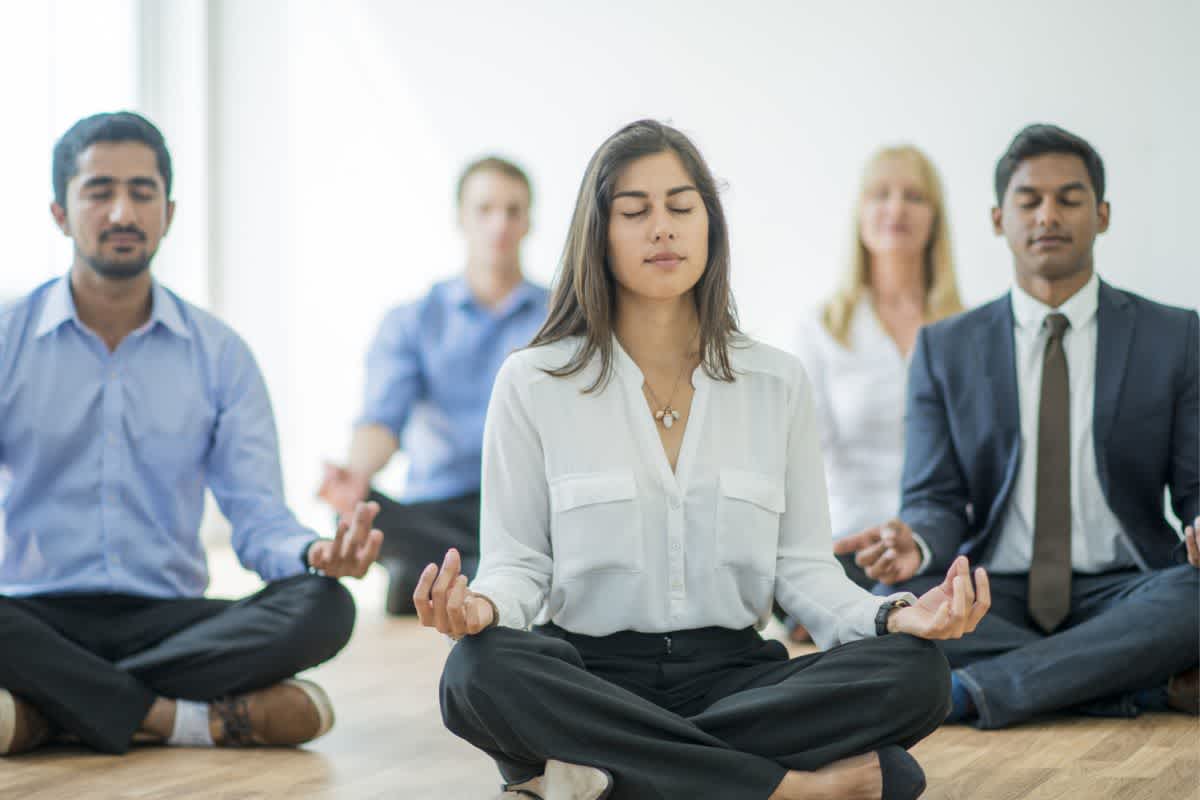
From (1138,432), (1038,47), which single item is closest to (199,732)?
(1138,432)

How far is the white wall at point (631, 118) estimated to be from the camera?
15.0 feet

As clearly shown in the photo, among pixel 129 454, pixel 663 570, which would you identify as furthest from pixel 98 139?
pixel 663 570

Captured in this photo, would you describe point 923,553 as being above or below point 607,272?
below

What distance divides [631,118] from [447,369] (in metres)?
1.48

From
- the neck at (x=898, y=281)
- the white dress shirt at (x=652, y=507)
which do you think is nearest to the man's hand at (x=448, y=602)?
the white dress shirt at (x=652, y=507)

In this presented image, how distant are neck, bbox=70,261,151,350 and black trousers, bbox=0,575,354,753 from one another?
0.51 meters

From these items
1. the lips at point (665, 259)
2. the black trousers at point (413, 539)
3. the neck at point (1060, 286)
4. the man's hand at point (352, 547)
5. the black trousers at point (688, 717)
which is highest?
the lips at point (665, 259)

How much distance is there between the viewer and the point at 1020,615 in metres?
2.89

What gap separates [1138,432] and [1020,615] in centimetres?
43

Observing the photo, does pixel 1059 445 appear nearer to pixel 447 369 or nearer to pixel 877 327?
pixel 877 327

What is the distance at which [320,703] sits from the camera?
102 inches

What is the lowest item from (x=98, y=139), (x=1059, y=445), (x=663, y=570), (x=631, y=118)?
(x=663, y=570)

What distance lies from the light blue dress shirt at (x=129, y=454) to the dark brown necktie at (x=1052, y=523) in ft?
4.64

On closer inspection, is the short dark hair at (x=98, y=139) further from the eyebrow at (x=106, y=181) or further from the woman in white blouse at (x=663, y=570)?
the woman in white blouse at (x=663, y=570)
